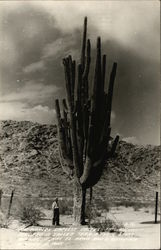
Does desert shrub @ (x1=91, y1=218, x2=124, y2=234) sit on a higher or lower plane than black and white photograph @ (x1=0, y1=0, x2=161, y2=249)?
lower

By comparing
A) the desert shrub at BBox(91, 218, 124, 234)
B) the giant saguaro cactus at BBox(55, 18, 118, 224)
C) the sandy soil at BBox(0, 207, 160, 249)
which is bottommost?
the sandy soil at BBox(0, 207, 160, 249)

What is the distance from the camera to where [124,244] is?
8758 millimetres

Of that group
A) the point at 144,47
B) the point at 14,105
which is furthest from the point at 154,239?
the point at 14,105

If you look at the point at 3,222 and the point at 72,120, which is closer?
the point at 72,120

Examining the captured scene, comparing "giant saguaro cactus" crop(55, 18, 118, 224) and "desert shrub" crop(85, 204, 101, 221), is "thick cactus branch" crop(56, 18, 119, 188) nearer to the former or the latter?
"giant saguaro cactus" crop(55, 18, 118, 224)

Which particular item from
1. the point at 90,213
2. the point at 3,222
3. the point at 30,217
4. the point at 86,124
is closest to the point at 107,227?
the point at 90,213

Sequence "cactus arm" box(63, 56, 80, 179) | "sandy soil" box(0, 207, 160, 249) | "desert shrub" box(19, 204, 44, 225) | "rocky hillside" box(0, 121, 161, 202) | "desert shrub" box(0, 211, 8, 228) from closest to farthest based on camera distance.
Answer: "sandy soil" box(0, 207, 160, 249) < "cactus arm" box(63, 56, 80, 179) < "desert shrub" box(0, 211, 8, 228) < "desert shrub" box(19, 204, 44, 225) < "rocky hillside" box(0, 121, 161, 202)

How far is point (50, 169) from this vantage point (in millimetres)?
28078

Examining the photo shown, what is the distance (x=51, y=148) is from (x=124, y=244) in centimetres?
2286

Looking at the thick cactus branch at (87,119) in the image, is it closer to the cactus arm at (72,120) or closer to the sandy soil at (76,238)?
the cactus arm at (72,120)

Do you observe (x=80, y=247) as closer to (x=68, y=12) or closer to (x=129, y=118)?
(x=68, y=12)

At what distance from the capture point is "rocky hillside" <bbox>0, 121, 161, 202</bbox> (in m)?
24.6

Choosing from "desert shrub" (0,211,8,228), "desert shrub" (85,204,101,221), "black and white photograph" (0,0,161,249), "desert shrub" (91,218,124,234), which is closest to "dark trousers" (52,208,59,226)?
"black and white photograph" (0,0,161,249)

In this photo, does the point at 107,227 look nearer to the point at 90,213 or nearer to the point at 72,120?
the point at 90,213
